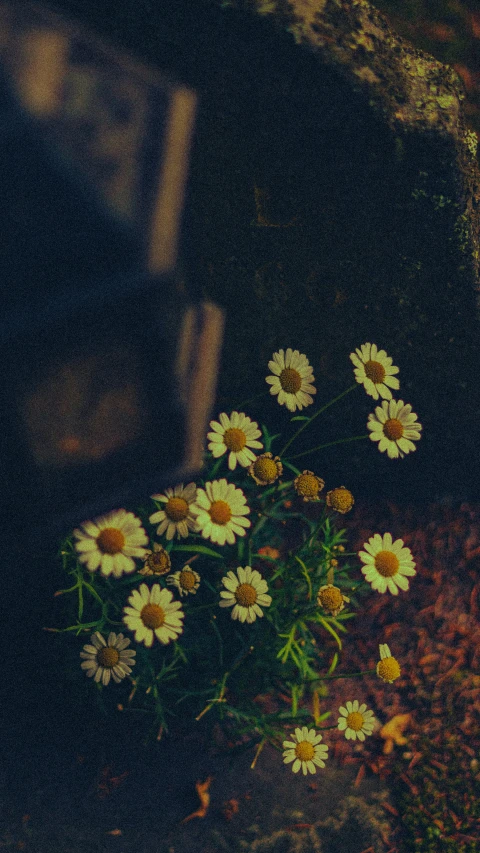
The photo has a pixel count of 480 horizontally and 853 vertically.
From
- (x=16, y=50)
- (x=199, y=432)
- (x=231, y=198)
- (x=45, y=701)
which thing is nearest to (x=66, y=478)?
(x=199, y=432)

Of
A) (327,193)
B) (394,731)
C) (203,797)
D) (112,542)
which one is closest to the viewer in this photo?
(112,542)

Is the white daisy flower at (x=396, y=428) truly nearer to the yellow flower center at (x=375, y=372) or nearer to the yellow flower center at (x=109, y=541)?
the yellow flower center at (x=375, y=372)

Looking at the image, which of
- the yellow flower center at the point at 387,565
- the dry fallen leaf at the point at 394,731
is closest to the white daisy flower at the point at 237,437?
the yellow flower center at the point at 387,565

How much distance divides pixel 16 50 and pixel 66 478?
4.44 ft

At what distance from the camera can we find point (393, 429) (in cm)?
167

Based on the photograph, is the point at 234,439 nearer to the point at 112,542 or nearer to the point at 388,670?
the point at 112,542

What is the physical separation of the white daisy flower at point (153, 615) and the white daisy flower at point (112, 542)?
3.9 inches

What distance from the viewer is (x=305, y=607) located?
5.72ft

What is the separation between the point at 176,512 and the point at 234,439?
241 millimetres

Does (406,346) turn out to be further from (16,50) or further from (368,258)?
(16,50)

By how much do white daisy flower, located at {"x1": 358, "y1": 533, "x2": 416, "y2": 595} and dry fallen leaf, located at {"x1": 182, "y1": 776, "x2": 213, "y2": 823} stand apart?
927mm

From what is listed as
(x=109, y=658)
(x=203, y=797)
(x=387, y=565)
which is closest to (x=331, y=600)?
(x=387, y=565)

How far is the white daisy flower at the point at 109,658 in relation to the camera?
1.53m

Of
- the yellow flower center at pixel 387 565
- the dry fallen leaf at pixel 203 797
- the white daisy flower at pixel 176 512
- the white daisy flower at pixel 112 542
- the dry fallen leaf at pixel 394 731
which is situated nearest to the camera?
the white daisy flower at pixel 112 542
